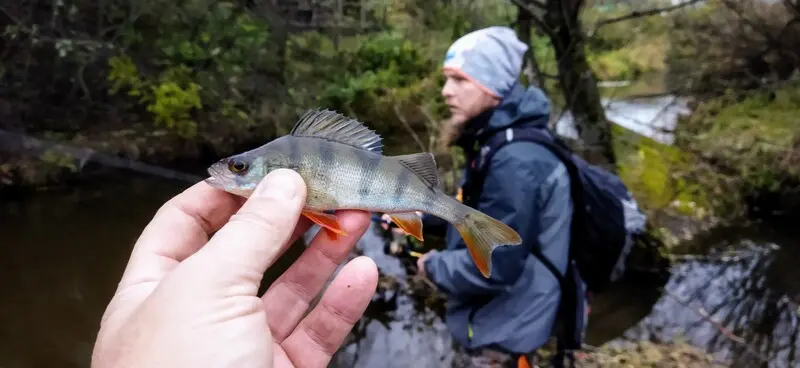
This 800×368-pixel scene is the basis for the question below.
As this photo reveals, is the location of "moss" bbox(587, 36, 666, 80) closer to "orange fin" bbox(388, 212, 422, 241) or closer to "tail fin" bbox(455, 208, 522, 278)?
"tail fin" bbox(455, 208, 522, 278)

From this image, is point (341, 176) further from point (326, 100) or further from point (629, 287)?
point (326, 100)

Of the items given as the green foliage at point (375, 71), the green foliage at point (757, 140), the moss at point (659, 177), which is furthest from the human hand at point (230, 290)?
the green foliage at point (375, 71)

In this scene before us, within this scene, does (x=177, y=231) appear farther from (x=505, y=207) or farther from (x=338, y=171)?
(x=505, y=207)

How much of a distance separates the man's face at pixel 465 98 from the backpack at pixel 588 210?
0.21m

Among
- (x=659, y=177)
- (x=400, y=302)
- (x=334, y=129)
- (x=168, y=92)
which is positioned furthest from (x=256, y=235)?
(x=168, y=92)

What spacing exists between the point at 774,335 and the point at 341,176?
476cm

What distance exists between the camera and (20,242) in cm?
650

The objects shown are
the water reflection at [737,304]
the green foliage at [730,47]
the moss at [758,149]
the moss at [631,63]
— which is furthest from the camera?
the moss at [631,63]

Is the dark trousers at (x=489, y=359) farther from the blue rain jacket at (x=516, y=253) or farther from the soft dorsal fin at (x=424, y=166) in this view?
the soft dorsal fin at (x=424, y=166)

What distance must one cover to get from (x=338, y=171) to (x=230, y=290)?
48cm

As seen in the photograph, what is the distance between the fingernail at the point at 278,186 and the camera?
1.56 m

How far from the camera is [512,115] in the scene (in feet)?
9.61

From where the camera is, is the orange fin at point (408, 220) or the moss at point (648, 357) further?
the moss at point (648, 357)

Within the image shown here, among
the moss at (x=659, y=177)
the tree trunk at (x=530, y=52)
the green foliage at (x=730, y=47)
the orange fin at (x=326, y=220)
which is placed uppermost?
the orange fin at (x=326, y=220)
